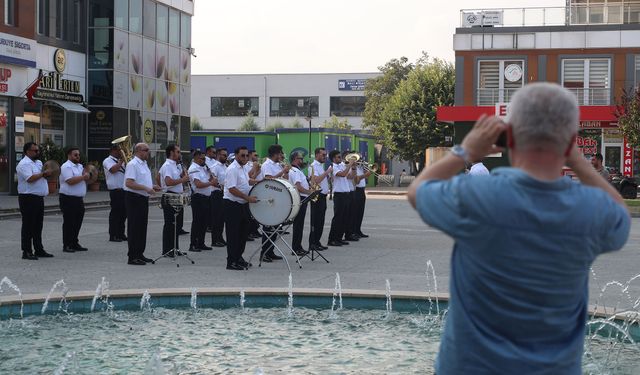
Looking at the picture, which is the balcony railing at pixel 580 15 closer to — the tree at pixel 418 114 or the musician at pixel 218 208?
the tree at pixel 418 114

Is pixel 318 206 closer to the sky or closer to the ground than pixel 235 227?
closer to the sky

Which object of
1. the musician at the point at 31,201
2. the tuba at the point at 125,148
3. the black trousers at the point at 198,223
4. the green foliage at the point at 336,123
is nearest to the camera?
the musician at the point at 31,201

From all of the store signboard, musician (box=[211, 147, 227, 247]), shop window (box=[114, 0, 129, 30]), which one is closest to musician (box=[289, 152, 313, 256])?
musician (box=[211, 147, 227, 247])

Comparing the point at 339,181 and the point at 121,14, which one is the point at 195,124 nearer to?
the point at 121,14

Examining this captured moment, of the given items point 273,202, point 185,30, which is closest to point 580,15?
point 185,30

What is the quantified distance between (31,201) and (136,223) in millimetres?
1914

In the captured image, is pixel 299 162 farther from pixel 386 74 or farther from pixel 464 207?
pixel 386 74

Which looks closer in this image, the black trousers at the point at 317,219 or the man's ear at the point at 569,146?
the man's ear at the point at 569,146

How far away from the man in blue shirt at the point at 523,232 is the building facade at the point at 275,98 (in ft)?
286

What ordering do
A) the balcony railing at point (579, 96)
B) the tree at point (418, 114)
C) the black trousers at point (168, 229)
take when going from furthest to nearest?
the tree at point (418, 114), the balcony railing at point (579, 96), the black trousers at point (168, 229)

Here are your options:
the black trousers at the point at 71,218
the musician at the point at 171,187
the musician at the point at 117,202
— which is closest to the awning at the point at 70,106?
the musician at the point at 117,202

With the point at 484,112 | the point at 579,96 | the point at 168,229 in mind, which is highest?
the point at 579,96

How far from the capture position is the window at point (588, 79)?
139 feet

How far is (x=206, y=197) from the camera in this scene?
16.8m
